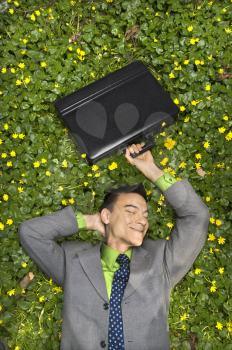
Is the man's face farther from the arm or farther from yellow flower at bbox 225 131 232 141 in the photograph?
yellow flower at bbox 225 131 232 141

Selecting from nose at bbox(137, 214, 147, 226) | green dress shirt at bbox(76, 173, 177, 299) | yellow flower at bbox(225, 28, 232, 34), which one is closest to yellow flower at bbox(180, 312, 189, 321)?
green dress shirt at bbox(76, 173, 177, 299)

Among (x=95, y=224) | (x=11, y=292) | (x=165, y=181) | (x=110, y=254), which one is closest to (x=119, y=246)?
(x=110, y=254)

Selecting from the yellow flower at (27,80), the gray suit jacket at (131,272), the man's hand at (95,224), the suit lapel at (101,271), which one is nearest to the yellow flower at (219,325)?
the gray suit jacket at (131,272)

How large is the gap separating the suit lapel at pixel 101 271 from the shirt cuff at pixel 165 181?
0.58 metres

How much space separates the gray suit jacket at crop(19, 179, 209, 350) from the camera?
3441 mm

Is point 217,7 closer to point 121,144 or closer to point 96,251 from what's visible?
point 121,144

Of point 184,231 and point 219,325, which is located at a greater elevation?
point 184,231

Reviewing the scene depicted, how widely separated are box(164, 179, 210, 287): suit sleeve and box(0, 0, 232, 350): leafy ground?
39 cm

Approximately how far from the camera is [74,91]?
14.4 feet

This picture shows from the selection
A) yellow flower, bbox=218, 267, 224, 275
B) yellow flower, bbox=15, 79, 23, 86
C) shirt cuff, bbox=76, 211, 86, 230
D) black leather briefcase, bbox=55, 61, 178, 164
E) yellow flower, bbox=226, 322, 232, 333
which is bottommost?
yellow flower, bbox=226, 322, 232, 333

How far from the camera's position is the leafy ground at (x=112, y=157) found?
3.93 meters

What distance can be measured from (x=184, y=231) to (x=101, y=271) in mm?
772

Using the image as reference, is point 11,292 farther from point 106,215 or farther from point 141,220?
point 141,220

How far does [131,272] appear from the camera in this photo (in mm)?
3520
